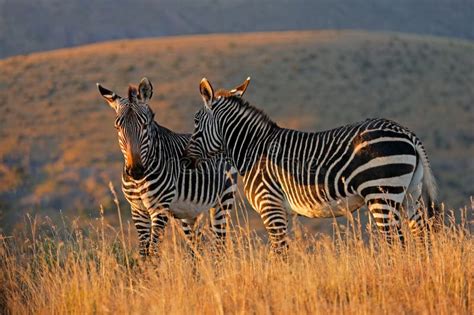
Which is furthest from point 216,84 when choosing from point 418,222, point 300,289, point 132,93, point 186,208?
point 300,289

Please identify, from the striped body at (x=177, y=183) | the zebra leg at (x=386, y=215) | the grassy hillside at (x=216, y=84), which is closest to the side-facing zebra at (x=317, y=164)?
the zebra leg at (x=386, y=215)

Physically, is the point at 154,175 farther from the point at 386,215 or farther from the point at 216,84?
the point at 216,84

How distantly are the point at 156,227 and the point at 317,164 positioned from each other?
2108 millimetres

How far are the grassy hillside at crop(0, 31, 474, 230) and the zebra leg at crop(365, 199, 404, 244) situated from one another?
2275cm

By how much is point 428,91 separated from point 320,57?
8.98 meters

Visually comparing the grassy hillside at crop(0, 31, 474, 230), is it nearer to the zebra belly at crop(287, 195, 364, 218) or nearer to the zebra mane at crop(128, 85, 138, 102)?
the zebra mane at crop(128, 85, 138, 102)

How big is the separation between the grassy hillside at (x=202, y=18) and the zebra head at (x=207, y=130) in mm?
79842

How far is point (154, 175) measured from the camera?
1107cm

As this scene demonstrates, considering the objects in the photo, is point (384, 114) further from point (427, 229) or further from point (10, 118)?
point (427, 229)

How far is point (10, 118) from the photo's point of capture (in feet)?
153

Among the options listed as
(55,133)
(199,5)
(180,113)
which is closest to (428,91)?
(180,113)

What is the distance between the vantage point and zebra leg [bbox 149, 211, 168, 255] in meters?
10.7

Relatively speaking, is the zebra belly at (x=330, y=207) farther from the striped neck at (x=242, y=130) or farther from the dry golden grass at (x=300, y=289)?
the striped neck at (x=242, y=130)

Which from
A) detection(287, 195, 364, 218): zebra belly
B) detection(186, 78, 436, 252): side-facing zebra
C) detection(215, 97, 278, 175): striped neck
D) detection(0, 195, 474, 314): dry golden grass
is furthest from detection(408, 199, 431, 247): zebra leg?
detection(215, 97, 278, 175): striped neck
